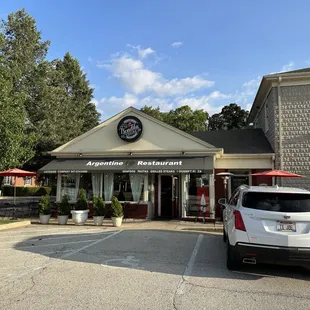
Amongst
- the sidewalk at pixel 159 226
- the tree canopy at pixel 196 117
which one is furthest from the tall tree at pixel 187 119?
the sidewalk at pixel 159 226

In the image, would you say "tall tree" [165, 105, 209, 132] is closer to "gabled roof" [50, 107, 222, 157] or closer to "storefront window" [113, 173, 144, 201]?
"gabled roof" [50, 107, 222, 157]

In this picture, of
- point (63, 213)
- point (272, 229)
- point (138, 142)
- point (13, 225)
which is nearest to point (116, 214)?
point (63, 213)

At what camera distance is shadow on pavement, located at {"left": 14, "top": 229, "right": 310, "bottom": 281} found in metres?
6.71

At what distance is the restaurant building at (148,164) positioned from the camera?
16.1 meters

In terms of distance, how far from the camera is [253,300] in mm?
4977

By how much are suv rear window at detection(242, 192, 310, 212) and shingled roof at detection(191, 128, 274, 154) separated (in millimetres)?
10633

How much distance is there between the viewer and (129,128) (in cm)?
1706

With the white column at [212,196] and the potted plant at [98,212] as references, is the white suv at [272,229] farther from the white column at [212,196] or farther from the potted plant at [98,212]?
the white column at [212,196]

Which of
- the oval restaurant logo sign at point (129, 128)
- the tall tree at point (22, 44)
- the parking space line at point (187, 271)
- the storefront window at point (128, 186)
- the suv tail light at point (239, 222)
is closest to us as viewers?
the parking space line at point (187, 271)

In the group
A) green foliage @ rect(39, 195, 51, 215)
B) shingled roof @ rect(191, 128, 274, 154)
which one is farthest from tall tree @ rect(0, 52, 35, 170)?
shingled roof @ rect(191, 128, 274, 154)

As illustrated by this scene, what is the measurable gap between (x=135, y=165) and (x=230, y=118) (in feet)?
133

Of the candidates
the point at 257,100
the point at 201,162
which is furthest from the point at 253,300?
the point at 257,100

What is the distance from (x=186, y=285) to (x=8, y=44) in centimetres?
2611

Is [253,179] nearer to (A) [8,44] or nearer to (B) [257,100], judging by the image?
(B) [257,100]
